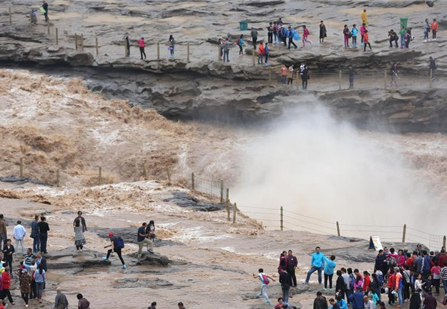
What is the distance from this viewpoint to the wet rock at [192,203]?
40750 millimetres

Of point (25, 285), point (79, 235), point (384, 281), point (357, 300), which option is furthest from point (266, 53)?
point (357, 300)

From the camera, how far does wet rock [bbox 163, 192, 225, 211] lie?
4075 centimetres

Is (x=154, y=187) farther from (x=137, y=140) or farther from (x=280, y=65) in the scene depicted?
(x=280, y=65)

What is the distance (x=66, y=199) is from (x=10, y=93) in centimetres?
1307

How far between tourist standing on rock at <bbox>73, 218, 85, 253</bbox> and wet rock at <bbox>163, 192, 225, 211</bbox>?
10785mm

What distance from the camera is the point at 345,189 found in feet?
150

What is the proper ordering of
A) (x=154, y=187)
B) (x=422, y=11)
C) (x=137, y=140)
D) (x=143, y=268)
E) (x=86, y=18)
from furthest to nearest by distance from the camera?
1. (x=86, y=18)
2. (x=422, y=11)
3. (x=137, y=140)
4. (x=154, y=187)
5. (x=143, y=268)

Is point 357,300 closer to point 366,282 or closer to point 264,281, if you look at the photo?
point 366,282

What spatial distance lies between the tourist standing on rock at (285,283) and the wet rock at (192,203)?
15378 mm

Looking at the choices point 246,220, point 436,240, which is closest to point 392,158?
point 436,240

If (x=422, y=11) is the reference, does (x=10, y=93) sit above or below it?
below

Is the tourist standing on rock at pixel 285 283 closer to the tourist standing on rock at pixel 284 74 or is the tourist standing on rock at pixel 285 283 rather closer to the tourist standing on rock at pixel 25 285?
the tourist standing on rock at pixel 25 285

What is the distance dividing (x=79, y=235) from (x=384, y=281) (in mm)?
9663

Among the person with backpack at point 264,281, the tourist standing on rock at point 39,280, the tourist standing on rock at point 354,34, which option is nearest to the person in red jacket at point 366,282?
the person with backpack at point 264,281
